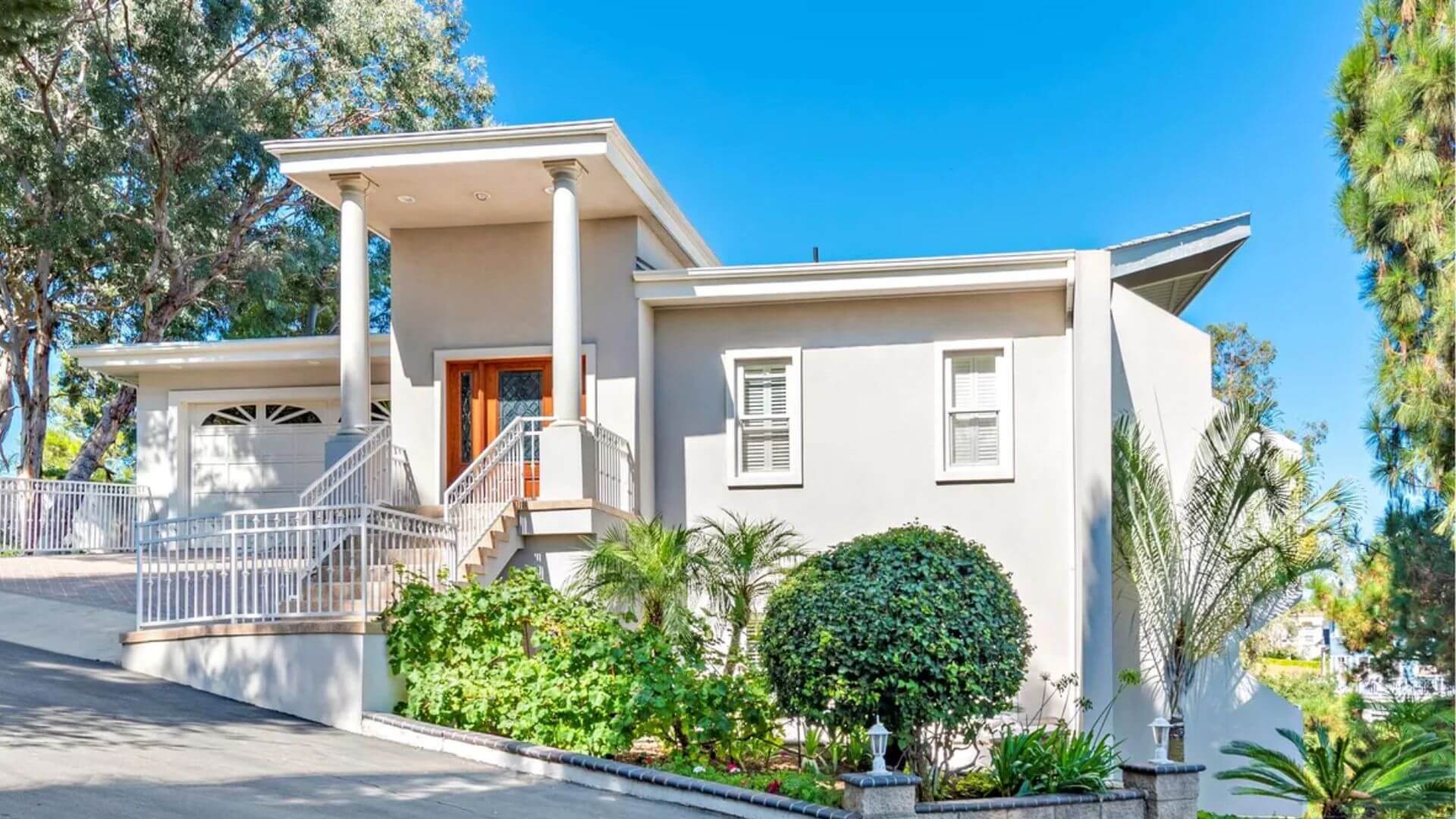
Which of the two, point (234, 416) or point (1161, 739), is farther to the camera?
point (234, 416)

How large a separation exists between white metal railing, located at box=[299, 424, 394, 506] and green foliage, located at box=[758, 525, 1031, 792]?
197 inches

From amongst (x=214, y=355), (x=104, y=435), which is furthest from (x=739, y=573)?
(x=104, y=435)

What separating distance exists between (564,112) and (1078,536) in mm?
16760

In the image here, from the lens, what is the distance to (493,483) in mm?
12117

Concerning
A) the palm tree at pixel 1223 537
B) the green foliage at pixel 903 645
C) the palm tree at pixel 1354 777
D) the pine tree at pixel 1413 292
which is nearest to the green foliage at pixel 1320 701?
the palm tree at pixel 1354 777

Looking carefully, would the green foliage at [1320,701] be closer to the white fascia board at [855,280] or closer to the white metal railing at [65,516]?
the white fascia board at [855,280]

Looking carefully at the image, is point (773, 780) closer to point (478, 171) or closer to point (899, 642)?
point (899, 642)

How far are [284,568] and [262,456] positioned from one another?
22.4 feet

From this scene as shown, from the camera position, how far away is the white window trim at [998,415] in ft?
41.5

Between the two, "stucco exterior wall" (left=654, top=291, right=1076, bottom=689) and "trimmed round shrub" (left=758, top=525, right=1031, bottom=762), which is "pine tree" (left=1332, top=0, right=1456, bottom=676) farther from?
"trimmed round shrub" (left=758, top=525, right=1031, bottom=762)

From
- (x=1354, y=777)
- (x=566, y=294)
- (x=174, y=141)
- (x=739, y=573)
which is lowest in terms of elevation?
(x=1354, y=777)

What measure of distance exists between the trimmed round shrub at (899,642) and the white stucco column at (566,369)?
399 cm

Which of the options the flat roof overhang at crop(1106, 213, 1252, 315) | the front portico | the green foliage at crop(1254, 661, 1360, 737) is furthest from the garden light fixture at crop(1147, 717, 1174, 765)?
the front portico

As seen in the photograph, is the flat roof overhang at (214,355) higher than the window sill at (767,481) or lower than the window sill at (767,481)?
higher
